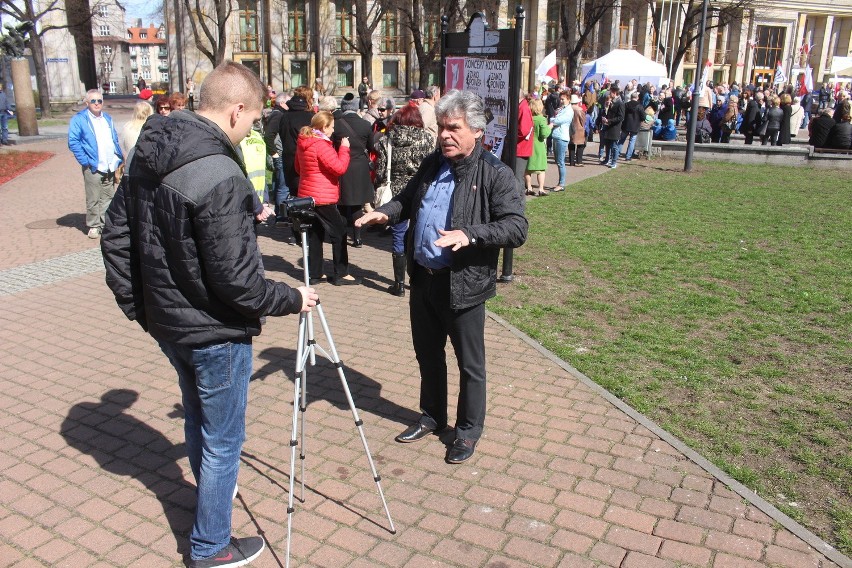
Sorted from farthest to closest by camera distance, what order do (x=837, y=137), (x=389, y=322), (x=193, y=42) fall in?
(x=193, y=42) → (x=837, y=137) → (x=389, y=322)

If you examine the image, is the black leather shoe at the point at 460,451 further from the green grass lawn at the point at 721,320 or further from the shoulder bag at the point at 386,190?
the shoulder bag at the point at 386,190

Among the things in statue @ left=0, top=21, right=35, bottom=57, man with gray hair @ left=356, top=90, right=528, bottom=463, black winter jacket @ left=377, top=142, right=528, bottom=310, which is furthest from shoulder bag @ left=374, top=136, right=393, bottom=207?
statue @ left=0, top=21, right=35, bottom=57

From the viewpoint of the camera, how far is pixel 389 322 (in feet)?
22.4

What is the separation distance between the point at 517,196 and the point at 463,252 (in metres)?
0.44

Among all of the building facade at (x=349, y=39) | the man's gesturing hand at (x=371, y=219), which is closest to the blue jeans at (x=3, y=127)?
the building facade at (x=349, y=39)

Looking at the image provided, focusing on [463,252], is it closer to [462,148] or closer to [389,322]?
[462,148]

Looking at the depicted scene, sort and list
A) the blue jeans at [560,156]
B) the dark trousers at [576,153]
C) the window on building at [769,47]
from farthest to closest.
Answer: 1. the window on building at [769,47]
2. the dark trousers at [576,153]
3. the blue jeans at [560,156]

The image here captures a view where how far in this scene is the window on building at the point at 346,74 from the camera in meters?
47.5

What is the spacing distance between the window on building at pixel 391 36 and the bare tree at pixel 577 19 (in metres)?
11.0

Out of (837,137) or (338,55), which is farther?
(338,55)

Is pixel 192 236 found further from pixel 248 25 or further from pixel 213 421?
pixel 248 25

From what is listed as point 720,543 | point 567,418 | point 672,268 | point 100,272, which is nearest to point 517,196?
→ point 567,418

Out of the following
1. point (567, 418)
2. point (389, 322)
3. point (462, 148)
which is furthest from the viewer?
point (389, 322)

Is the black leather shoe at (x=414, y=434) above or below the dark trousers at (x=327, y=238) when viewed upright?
below
